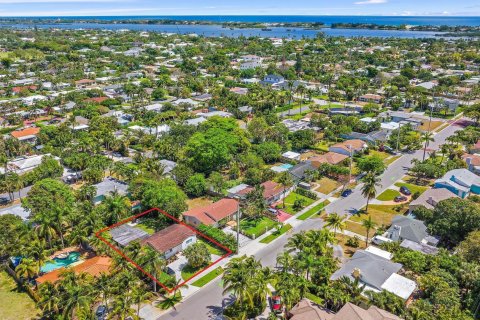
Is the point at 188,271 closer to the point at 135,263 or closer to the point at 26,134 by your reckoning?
the point at 135,263

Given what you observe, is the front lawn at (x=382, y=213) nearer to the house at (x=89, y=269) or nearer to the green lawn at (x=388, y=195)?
the green lawn at (x=388, y=195)

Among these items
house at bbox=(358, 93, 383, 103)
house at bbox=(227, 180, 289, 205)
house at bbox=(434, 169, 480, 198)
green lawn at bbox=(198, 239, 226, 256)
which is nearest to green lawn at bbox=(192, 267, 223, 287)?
green lawn at bbox=(198, 239, 226, 256)

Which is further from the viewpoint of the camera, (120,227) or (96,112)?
(96,112)

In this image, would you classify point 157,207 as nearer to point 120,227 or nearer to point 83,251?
point 120,227

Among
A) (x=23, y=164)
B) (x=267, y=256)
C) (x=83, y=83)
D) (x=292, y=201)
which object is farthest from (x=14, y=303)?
(x=83, y=83)

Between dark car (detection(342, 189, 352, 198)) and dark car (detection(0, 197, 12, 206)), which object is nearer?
dark car (detection(0, 197, 12, 206))

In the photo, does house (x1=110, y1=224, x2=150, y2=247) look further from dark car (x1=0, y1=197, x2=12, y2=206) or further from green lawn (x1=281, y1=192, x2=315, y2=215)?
dark car (x1=0, y1=197, x2=12, y2=206)

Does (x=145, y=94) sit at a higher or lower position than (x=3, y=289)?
higher

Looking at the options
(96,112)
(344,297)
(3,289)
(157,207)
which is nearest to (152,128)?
(96,112)
